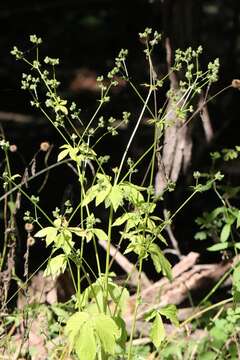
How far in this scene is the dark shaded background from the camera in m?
4.22

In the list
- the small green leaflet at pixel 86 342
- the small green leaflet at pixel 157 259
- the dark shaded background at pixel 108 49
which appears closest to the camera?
the small green leaflet at pixel 86 342

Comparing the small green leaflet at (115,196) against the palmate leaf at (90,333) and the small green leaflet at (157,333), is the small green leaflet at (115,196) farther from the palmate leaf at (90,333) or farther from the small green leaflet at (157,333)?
the small green leaflet at (157,333)

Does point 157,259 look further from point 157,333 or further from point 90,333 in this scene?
point 90,333

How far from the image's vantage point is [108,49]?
336 inches

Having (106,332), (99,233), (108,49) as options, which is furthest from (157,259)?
(108,49)

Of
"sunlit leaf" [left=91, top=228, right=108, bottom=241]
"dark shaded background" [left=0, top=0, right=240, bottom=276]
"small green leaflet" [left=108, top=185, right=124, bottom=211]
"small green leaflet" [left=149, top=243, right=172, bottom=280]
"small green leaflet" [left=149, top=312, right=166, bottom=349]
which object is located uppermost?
"dark shaded background" [left=0, top=0, right=240, bottom=276]

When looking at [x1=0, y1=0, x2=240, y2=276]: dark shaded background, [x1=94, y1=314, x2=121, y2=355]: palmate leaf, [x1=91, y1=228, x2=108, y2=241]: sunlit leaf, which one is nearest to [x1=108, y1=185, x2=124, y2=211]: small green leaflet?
[x1=91, y1=228, x2=108, y2=241]: sunlit leaf

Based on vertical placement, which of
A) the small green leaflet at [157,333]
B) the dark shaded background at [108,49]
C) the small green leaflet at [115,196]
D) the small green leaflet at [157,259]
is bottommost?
the small green leaflet at [157,333]

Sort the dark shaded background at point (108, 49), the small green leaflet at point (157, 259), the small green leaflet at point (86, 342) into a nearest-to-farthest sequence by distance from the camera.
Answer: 1. the small green leaflet at point (86, 342)
2. the small green leaflet at point (157, 259)
3. the dark shaded background at point (108, 49)

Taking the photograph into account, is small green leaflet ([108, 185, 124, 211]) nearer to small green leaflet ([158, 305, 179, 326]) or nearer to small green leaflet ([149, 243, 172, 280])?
small green leaflet ([149, 243, 172, 280])

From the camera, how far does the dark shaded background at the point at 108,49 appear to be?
166 inches


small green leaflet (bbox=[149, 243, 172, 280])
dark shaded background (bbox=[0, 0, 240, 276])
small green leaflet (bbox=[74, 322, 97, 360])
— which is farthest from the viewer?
dark shaded background (bbox=[0, 0, 240, 276])

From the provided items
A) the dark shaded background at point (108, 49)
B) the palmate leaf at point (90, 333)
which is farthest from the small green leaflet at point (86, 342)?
the dark shaded background at point (108, 49)

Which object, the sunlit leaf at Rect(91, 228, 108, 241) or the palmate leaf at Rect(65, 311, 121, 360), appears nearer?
the palmate leaf at Rect(65, 311, 121, 360)
